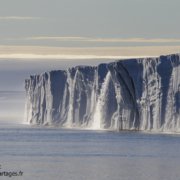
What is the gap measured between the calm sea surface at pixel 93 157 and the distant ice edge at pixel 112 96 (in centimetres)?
209

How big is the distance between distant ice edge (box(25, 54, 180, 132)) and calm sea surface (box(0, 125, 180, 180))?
6.85ft

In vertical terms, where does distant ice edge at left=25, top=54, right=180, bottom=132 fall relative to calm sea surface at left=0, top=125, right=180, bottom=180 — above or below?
above

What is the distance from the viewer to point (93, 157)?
2847 inches

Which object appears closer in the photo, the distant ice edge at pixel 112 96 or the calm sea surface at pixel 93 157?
the calm sea surface at pixel 93 157

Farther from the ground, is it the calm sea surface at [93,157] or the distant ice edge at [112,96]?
the distant ice edge at [112,96]

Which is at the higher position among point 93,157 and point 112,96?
point 112,96

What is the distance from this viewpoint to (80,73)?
122 metres

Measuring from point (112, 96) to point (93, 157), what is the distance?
138ft

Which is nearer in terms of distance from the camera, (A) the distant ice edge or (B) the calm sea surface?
(B) the calm sea surface

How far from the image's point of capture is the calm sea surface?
59.5 m

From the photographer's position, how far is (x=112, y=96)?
114m

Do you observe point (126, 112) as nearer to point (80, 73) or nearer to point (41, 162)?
point (80, 73)

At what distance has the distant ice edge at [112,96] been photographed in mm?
98812

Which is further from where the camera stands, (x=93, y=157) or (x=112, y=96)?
(x=112, y=96)
